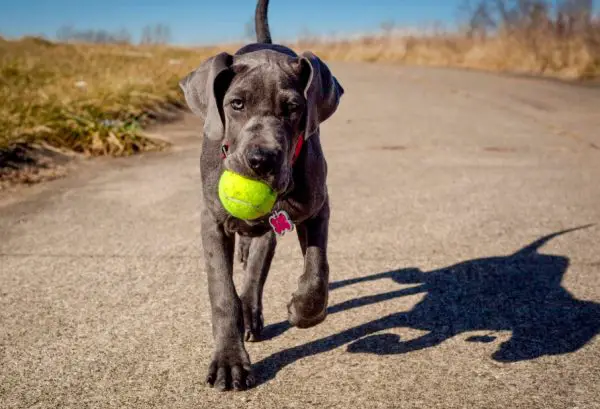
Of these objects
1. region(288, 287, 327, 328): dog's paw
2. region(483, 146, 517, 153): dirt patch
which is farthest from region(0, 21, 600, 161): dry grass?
region(288, 287, 327, 328): dog's paw

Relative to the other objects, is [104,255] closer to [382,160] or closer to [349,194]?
[349,194]

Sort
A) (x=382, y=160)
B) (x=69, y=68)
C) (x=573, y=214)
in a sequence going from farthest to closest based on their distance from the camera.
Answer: (x=69, y=68) → (x=382, y=160) → (x=573, y=214)

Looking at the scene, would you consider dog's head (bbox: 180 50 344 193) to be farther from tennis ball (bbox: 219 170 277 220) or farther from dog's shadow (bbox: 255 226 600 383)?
dog's shadow (bbox: 255 226 600 383)

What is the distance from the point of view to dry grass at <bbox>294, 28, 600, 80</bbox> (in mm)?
17438

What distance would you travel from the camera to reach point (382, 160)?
758cm

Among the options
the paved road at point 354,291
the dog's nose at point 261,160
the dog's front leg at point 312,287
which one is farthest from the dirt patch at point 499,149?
the dog's nose at point 261,160

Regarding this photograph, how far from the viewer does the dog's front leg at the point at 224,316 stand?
286 cm

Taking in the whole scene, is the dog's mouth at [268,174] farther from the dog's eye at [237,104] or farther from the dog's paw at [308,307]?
the dog's paw at [308,307]

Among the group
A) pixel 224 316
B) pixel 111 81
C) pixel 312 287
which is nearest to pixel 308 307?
pixel 312 287

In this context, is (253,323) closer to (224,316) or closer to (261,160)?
(224,316)

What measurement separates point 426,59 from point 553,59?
8687 mm

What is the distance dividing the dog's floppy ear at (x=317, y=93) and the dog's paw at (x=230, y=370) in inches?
39.8

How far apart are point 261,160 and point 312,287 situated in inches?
27.1

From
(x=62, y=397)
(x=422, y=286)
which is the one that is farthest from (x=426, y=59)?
(x=62, y=397)
